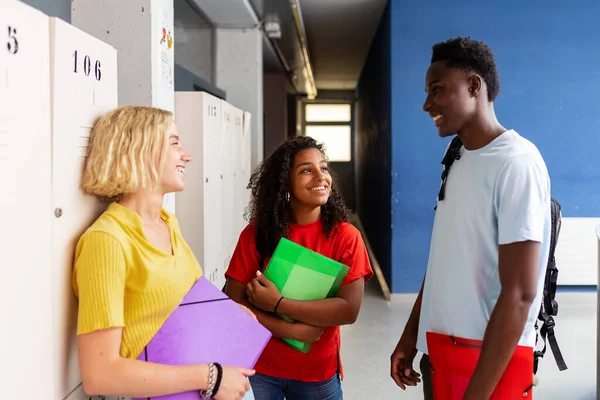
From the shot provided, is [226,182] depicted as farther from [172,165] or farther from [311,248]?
[172,165]

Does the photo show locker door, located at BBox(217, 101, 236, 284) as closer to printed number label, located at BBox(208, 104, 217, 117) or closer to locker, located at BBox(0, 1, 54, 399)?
printed number label, located at BBox(208, 104, 217, 117)

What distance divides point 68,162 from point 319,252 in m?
0.81

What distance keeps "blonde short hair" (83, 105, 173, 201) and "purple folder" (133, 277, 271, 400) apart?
299 mm

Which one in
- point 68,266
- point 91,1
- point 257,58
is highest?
point 257,58

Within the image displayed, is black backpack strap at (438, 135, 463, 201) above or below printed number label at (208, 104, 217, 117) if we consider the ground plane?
below

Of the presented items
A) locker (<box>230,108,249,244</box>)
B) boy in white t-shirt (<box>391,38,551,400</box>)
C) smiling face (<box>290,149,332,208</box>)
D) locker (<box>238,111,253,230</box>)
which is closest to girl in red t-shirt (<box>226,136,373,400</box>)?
smiling face (<box>290,149,332,208</box>)

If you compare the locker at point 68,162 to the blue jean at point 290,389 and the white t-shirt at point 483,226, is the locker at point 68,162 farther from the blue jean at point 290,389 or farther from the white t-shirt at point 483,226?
the white t-shirt at point 483,226

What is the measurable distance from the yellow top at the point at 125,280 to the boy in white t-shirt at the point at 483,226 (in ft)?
2.21

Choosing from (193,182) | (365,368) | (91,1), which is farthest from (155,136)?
(365,368)

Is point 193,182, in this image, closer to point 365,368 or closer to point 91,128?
point 365,368

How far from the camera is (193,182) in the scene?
140 inches

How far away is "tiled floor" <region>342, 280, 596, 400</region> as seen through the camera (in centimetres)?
333

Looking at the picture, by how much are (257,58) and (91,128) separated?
5377mm

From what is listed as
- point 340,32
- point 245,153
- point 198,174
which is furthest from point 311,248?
point 340,32
